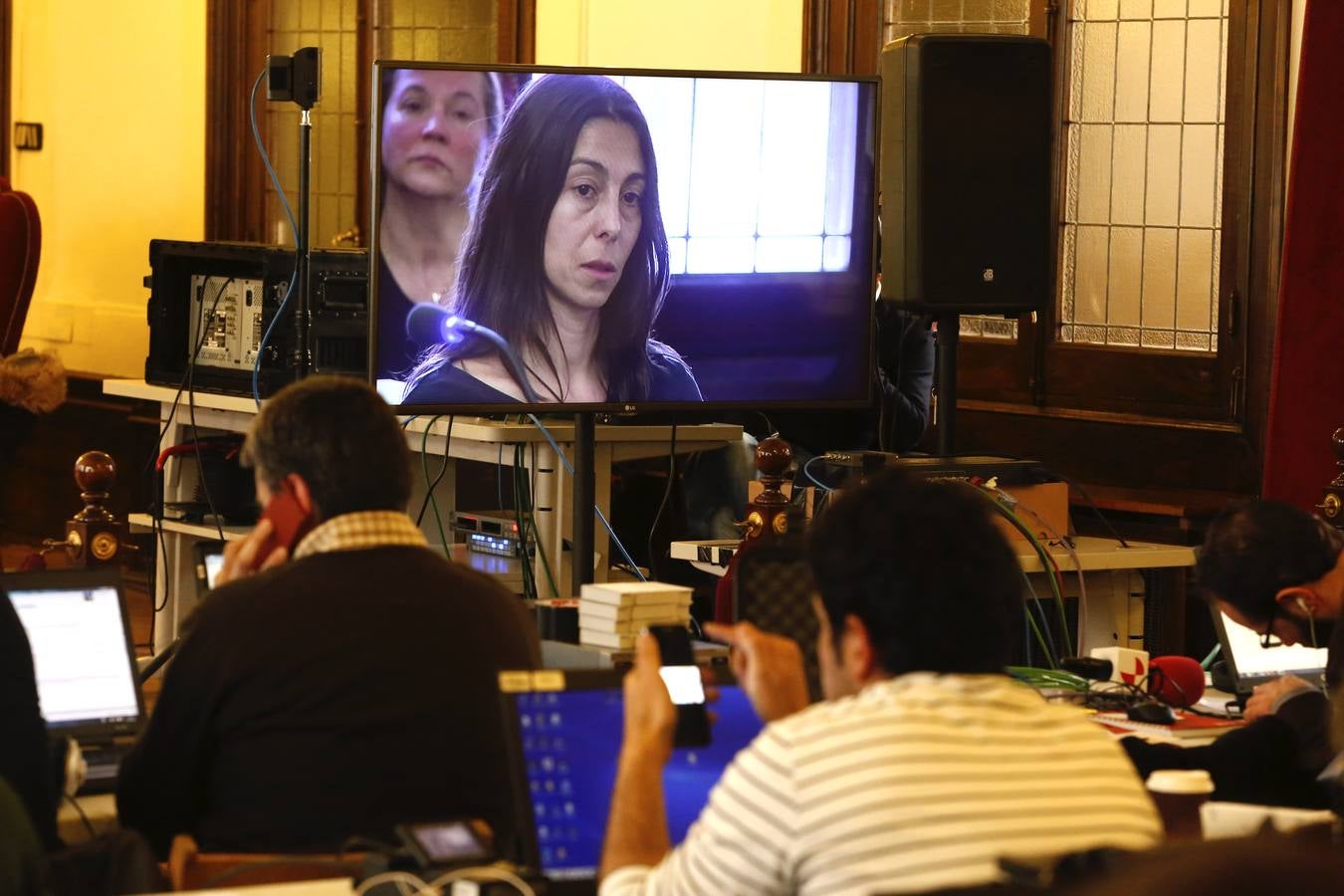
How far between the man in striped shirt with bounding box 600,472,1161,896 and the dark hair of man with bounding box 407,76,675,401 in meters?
2.03

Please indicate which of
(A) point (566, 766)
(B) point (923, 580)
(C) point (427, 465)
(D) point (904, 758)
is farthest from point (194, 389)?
(D) point (904, 758)

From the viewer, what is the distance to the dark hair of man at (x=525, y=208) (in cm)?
373

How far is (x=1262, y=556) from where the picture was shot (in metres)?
2.94

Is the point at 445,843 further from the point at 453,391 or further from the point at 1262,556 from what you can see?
the point at 453,391

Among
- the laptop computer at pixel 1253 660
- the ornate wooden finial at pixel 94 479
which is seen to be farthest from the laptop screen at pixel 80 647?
the laptop computer at pixel 1253 660

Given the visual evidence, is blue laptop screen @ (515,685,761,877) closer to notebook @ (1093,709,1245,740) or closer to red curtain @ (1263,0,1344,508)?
notebook @ (1093,709,1245,740)

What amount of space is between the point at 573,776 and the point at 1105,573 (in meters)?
2.42

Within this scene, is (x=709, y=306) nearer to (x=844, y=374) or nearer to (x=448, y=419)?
(x=844, y=374)

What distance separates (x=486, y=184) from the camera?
3727 millimetres

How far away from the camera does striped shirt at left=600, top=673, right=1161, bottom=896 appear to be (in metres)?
1.55

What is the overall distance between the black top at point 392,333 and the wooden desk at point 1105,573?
0.78 meters

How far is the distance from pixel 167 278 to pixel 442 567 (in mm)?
3354

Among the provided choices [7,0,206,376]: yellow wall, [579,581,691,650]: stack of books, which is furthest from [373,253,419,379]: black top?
[7,0,206,376]: yellow wall

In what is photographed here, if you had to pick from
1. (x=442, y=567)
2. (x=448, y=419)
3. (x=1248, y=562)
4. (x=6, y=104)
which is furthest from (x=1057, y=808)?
(x=6, y=104)
